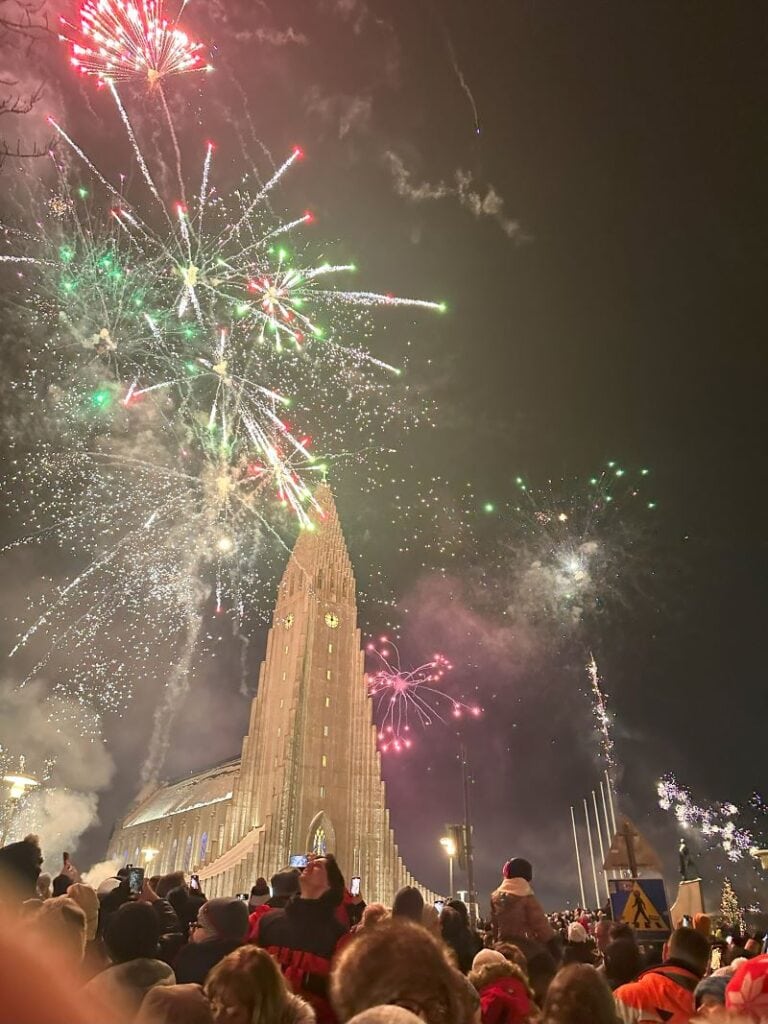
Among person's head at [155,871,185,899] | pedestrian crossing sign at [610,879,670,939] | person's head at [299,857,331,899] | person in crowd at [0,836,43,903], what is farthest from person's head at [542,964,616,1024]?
person's head at [155,871,185,899]

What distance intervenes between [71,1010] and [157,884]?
32.6ft

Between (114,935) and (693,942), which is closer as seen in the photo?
(114,935)

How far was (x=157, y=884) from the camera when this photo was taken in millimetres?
10008

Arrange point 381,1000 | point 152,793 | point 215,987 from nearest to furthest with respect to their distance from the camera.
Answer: point 381,1000
point 215,987
point 152,793

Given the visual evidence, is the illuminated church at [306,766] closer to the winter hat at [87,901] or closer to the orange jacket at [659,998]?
the winter hat at [87,901]

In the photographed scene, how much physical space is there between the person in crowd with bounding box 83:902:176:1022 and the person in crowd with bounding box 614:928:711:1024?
141 inches

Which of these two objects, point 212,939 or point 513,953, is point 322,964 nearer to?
point 212,939

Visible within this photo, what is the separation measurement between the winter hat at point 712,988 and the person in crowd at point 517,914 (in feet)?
8.56

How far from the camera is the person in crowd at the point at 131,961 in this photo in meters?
4.57

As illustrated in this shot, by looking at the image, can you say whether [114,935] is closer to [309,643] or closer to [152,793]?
[309,643]

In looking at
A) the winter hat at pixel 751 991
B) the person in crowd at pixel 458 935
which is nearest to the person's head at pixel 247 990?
the winter hat at pixel 751 991

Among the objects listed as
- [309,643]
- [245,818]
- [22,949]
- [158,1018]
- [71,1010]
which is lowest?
[158,1018]

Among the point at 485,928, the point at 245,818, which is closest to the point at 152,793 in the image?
the point at 245,818

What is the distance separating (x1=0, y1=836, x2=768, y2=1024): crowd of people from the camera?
7.00 feet
